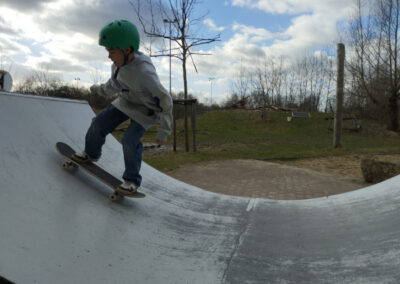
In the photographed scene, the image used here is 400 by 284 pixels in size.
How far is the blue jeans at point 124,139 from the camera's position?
2775 millimetres

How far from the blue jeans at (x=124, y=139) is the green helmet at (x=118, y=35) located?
0.65 metres

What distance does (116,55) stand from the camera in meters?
2.52

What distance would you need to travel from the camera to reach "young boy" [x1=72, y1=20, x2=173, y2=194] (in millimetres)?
2469

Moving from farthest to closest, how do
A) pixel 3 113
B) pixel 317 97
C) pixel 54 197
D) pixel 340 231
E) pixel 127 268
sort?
pixel 317 97
pixel 3 113
pixel 340 231
pixel 54 197
pixel 127 268

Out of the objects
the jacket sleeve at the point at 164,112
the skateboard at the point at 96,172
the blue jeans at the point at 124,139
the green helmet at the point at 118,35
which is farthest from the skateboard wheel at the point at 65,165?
the green helmet at the point at 118,35

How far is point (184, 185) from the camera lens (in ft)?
13.3

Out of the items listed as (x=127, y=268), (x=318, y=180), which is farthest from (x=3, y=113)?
(x=318, y=180)

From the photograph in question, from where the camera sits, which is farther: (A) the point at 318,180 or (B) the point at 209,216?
(A) the point at 318,180

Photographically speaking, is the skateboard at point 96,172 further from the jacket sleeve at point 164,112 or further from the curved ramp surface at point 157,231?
the jacket sleeve at point 164,112

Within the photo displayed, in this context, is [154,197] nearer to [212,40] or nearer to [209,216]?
[209,216]

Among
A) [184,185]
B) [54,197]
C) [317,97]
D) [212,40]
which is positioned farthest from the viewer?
[317,97]

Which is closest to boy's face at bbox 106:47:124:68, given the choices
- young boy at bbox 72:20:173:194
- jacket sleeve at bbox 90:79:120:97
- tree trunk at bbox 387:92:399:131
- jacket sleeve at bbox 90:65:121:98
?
young boy at bbox 72:20:173:194

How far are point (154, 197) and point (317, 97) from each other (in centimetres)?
3534

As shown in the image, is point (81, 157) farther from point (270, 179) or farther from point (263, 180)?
point (270, 179)
